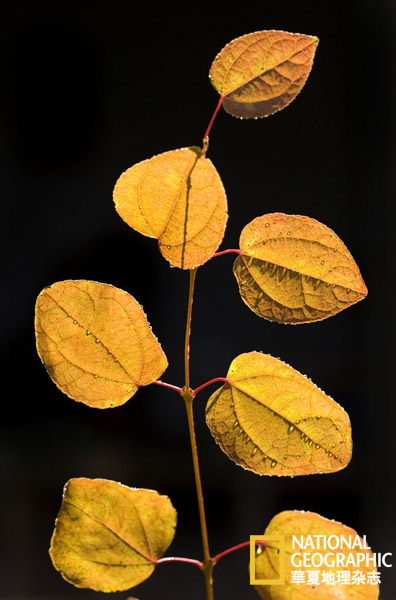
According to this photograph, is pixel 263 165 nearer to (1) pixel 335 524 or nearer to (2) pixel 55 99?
(2) pixel 55 99

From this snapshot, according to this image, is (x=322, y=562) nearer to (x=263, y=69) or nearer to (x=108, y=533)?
(x=108, y=533)

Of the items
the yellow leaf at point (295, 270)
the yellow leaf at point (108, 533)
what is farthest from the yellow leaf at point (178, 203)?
the yellow leaf at point (108, 533)

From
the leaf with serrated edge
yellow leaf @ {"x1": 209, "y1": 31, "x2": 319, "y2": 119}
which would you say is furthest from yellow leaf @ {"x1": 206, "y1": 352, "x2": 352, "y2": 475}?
yellow leaf @ {"x1": 209, "y1": 31, "x2": 319, "y2": 119}

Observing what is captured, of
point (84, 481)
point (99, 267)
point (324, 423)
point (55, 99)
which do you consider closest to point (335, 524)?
point (324, 423)

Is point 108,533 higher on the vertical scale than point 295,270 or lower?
lower

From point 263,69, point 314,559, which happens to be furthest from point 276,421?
point 263,69

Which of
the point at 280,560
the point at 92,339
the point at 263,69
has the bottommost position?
the point at 280,560

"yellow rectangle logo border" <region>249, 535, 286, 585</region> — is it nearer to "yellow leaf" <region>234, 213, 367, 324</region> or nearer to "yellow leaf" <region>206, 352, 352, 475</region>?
"yellow leaf" <region>206, 352, 352, 475</region>
